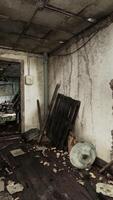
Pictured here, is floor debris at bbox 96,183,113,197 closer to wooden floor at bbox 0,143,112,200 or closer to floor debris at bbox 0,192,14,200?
wooden floor at bbox 0,143,112,200

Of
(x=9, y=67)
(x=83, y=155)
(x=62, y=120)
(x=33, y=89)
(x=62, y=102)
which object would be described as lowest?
(x=83, y=155)

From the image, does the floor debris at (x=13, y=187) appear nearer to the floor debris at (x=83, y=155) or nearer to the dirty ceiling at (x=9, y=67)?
the floor debris at (x=83, y=155)

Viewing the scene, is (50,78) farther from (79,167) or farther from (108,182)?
(108,182)

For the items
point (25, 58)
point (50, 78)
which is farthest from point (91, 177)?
point (25, 58)

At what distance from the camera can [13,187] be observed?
2135mm

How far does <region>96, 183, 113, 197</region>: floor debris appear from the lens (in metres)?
2.02

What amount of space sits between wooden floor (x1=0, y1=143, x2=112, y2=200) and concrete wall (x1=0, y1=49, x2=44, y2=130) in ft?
4.69

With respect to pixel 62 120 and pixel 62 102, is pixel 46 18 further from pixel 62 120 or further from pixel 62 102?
pixel 62 120

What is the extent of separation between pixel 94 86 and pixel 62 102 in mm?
1211

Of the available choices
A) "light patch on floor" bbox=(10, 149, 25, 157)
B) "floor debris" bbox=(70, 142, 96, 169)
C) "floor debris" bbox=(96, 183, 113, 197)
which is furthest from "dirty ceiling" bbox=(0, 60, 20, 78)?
"floor debris" bbox=(96, 183, 113, 197)

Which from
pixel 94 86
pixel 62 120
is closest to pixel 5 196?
pixel 62 120

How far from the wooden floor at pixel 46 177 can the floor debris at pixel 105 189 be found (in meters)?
0.07

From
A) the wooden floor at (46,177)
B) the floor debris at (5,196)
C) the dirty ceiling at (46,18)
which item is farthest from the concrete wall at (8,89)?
the floor debris at (5,196)

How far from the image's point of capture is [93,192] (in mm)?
2027
